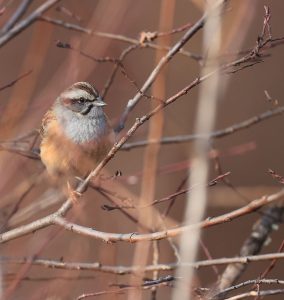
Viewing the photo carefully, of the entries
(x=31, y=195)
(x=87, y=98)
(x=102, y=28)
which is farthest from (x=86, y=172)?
(x=31, y=195)

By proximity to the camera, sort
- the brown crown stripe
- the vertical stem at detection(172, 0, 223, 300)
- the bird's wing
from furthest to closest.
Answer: the bird's wing
the brown crown stripe
the vertical stem at detection(172, 0, 223, 300)

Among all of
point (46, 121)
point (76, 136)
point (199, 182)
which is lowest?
point (199, 182)

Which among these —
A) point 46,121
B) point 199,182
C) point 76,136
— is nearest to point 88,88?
point 76,136

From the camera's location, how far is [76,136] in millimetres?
4934

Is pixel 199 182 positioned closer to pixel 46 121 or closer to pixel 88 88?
pixel 88 88

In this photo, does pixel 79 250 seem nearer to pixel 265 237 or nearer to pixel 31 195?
pixel 265 237

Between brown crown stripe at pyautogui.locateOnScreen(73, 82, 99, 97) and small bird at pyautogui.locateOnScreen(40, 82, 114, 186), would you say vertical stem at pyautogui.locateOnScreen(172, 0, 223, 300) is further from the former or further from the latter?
brown crown stripe at pyautogui.locateOnScreen(73, 82, 99, 97)

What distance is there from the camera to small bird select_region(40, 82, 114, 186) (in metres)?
4.72

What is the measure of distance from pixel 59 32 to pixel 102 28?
4081 millimetres

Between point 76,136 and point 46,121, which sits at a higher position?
point 46,121

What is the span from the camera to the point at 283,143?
880 centimetres

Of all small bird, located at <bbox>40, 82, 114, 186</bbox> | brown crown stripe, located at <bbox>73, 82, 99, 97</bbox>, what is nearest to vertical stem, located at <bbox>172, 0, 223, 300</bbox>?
small bird, located at <bbox>40, 82, 114, 186</bbox>

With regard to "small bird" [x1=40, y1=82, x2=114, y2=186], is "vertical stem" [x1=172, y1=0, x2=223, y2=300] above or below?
below

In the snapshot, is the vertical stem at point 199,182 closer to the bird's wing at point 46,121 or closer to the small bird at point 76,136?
the small bird at point 76,136
